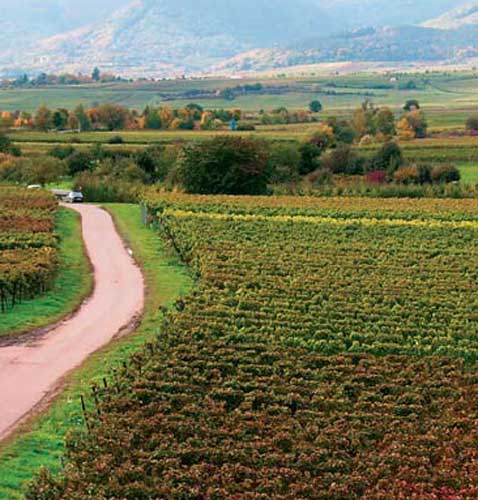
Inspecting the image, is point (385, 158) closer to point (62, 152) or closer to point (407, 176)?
point (407, 176)

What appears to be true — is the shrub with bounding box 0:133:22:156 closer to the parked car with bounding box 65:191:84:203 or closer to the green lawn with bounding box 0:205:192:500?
the parked car with bounding box 65:191:84:203

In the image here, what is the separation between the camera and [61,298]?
137 ft

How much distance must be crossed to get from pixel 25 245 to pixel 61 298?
857 centimetres

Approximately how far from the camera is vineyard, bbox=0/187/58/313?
134ft

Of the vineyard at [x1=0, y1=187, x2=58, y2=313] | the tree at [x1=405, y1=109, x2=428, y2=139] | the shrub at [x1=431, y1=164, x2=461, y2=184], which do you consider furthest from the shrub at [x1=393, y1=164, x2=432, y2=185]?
the tree at [x1=405, y1=109, x2=428, y2=139]

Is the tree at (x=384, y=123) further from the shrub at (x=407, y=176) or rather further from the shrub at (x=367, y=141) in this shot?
the shrub at (x=407, y=176)

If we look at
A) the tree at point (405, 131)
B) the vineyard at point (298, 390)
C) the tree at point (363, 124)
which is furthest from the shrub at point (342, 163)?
the vineyard at point (298, 390)

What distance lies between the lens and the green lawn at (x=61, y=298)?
123 feet

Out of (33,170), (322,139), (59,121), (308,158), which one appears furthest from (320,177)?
(59,121)

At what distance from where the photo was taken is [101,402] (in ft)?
85.1

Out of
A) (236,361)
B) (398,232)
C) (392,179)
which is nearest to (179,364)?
(236,361)

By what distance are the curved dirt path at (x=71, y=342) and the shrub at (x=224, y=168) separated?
89.1 feet

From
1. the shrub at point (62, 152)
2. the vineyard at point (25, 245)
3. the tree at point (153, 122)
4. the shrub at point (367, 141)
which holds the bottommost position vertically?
the shrub at point (367, 141)

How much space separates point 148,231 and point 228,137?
23235 mm
